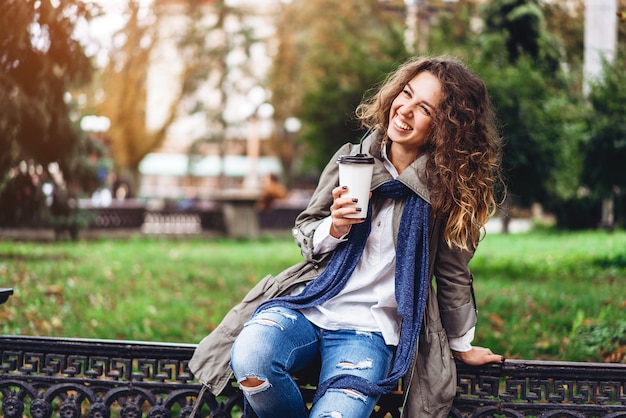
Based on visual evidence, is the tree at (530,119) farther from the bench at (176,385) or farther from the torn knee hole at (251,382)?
the torn knee hole at (251,382)

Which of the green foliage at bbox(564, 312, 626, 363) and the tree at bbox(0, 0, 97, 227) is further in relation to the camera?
the tree at bbox(0, 0, 97, 227)

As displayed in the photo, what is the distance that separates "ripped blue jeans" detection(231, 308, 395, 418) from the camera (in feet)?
8.79

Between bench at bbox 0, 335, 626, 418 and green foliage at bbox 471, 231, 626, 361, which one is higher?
bench at bbox 0, 335, 626, 418

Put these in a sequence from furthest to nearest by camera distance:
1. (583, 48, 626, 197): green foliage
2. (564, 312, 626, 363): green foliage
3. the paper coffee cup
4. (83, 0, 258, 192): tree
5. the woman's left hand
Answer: (83, 0, 258, 192): tree
(583, 48, 626, 197): green foliage
(564, 312, 626, 363): green foliage
the woman's left hand
the paper coffee cup

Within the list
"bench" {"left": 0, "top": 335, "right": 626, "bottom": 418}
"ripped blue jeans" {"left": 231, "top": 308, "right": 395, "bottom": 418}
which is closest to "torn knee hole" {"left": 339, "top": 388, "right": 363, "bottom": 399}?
"ripped blue jeans" {"left": 231, "top": 308, "right": 395, "bottom": 418}

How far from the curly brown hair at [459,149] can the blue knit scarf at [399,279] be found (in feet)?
0.33

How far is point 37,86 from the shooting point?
24.0 ft

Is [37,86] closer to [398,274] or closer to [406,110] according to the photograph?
[406,110]

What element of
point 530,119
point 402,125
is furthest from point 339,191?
point 530,119

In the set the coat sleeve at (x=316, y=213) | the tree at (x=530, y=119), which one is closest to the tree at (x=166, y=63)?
the tree at (x=530, y=119)

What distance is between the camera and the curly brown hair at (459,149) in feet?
9.54

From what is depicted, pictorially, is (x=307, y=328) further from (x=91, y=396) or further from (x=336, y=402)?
(x=91, y=396)

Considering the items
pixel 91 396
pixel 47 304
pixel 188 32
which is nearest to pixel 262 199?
pixel 188 32

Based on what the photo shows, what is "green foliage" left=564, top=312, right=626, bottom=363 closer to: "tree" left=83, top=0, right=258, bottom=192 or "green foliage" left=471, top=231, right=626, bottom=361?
"green foliage" left=471, top=231, right=626, bottom=361
